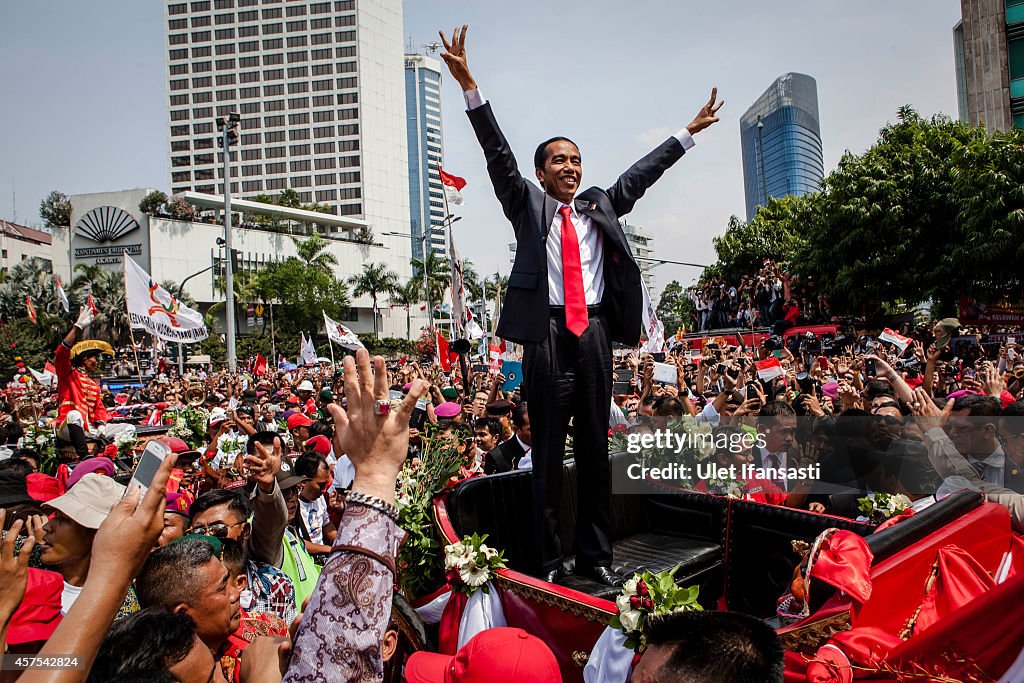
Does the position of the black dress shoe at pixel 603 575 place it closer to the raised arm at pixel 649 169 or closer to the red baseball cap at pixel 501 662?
the red baseball cap at pixel 501 662

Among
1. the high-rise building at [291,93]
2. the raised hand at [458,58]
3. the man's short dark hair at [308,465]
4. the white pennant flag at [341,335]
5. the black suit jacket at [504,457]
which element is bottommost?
the black suit jacket at [504,457]

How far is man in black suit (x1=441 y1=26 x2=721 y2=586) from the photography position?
→ 10.3 feet

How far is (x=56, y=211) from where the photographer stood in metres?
66.6

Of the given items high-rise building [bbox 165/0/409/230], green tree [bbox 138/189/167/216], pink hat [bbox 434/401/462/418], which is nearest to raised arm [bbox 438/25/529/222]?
pink hat [bbox 434/401/462/418]

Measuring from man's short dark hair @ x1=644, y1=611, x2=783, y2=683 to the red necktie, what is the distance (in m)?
1.62

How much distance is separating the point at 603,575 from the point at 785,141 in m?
134

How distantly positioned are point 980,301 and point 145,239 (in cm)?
6603

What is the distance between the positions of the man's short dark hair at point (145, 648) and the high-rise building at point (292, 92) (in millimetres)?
94249

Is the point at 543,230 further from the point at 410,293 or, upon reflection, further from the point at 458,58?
the point at 410,293

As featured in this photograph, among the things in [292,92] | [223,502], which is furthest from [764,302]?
[292,92]

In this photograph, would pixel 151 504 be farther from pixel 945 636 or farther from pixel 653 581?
pixel 945 636

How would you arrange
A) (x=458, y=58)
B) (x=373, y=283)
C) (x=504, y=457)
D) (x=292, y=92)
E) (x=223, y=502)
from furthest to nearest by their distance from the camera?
(x=292, y=92) < (x=373, y=283) < (x=504, y=457) < (x=223, y=502) < (x=458, y=58)

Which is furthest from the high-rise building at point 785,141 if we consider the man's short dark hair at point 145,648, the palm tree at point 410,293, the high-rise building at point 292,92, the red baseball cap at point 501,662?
the man's short dark hair at point 145,648

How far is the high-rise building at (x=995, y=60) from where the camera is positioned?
28.5 m
